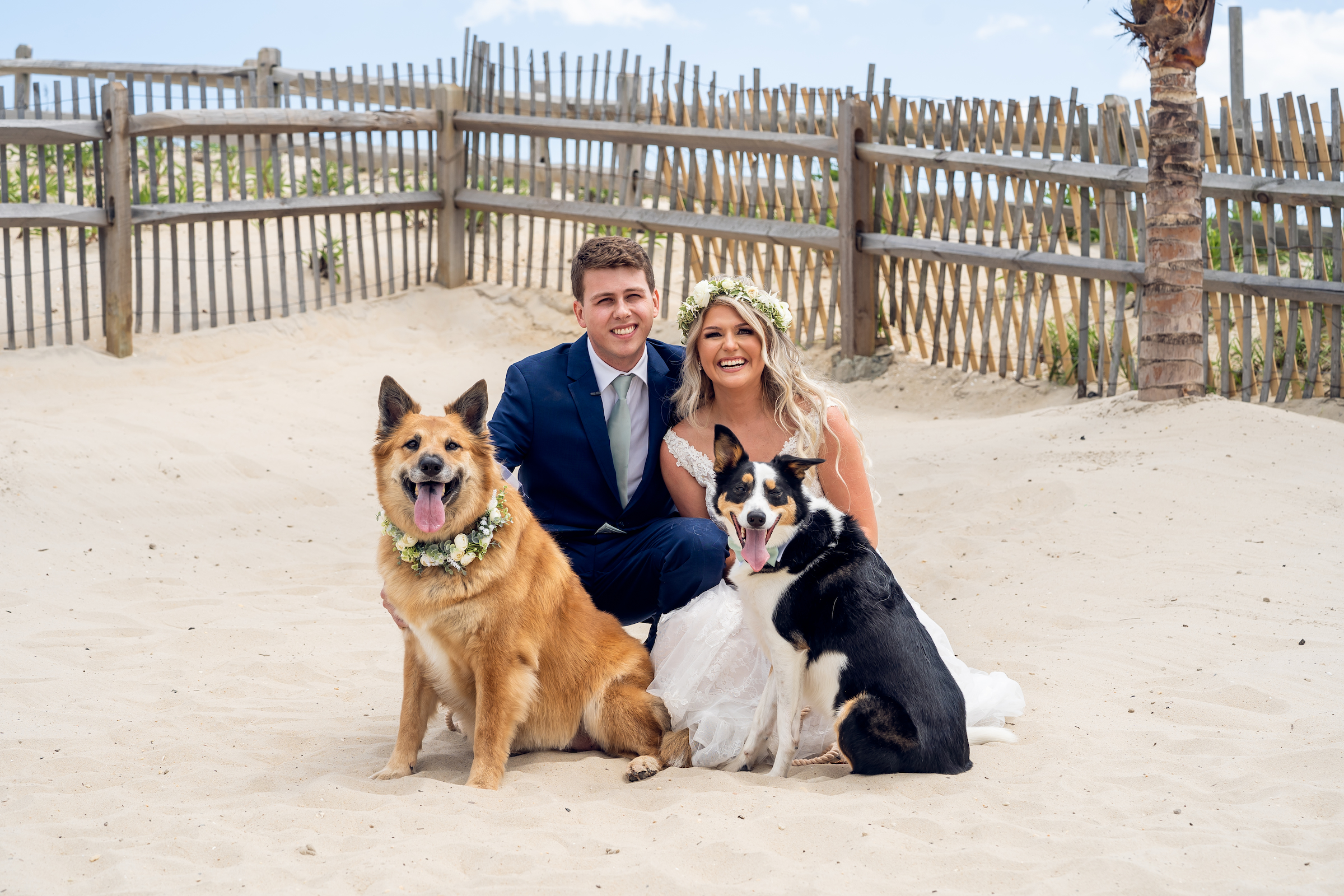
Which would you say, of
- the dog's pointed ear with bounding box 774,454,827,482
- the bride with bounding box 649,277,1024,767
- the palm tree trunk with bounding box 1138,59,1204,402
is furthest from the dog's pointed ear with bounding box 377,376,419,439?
the palm tree trunk with bounding box 1138,59,1204,402

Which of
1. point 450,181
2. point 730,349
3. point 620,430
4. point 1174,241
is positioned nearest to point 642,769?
point 620,430

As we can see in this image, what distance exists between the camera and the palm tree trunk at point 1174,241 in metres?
8.10

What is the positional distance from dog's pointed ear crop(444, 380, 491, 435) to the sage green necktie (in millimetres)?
739

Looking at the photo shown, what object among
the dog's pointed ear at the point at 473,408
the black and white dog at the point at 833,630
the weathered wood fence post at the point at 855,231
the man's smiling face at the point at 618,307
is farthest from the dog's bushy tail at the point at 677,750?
the weathered wood fence post at the point at 855,231

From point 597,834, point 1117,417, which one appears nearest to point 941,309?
point 1117,417

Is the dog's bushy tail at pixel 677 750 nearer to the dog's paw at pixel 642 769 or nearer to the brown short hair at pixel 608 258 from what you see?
the dog's paw at pixel 642 769

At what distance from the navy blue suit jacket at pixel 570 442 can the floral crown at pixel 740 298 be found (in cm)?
26

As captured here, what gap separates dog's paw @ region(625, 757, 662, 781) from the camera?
3.93 m

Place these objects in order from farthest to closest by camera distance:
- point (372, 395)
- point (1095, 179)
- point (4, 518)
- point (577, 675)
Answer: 1. point (372, 395)
2. point (1095, 179)
3. point (4, 518)
4. point (577, 675)

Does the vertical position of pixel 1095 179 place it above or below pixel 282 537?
above

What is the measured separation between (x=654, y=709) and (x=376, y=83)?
1088cm

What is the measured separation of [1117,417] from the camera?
834 centimetres

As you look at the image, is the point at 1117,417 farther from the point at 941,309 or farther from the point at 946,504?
the point at 941,309

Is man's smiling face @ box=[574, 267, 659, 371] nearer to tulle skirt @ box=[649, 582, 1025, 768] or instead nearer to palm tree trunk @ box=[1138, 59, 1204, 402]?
tulle skirt @ box=[649, 582, 1025, 768]
